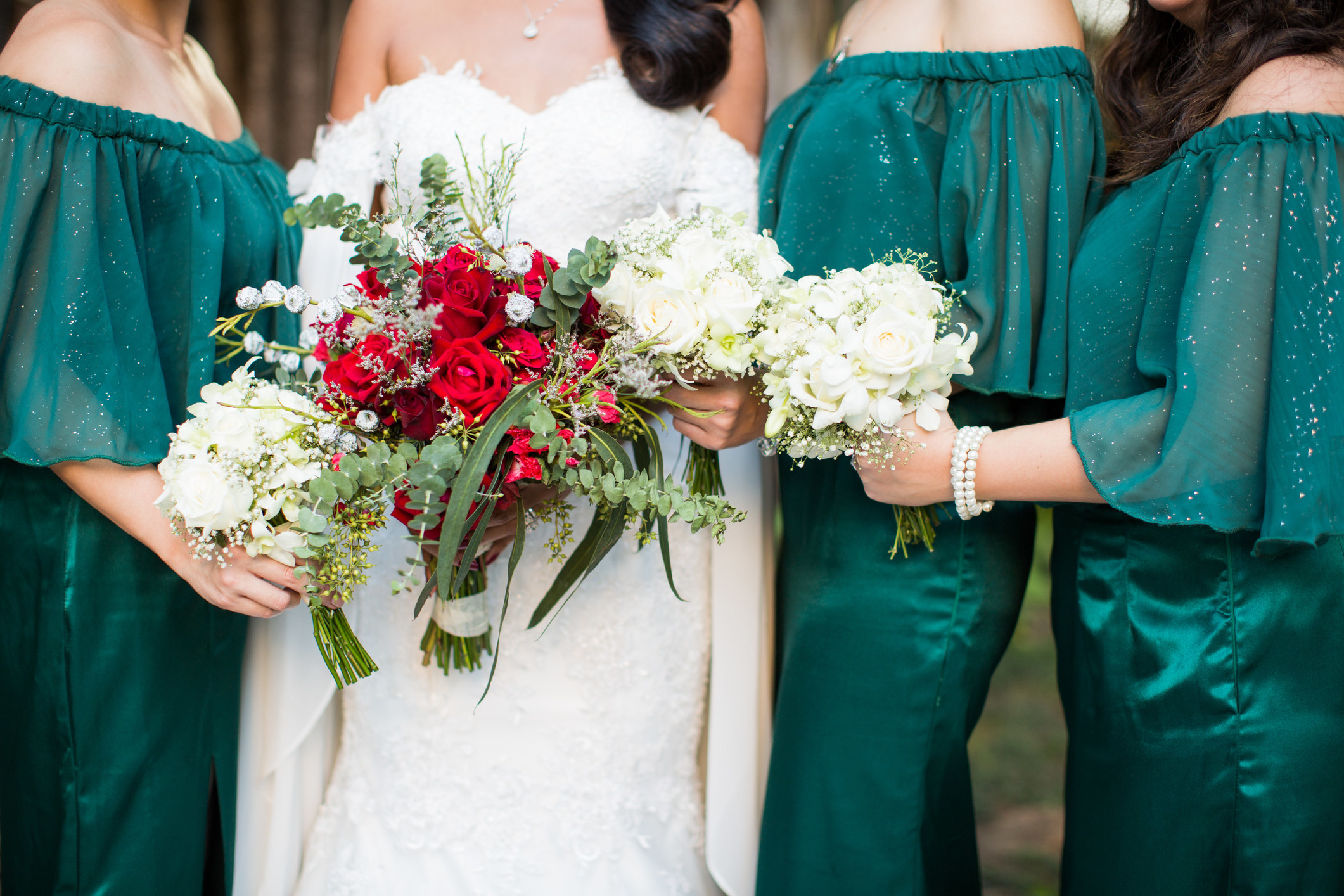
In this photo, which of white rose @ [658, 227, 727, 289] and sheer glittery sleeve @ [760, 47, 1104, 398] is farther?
sheer glittery sleeve @ [760, 47, 1104, 398]

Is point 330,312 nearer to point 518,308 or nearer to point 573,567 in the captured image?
point 518,308

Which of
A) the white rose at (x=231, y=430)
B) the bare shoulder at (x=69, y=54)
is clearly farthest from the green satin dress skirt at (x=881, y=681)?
the bare shoulder at (x=69, y=54)

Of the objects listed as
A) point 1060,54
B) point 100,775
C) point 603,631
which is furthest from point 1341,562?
point 100,775

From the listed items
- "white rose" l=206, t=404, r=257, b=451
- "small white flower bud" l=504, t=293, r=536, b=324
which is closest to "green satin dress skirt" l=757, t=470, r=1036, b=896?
"small white flower bud" l=504, t=293, r=536, b=324

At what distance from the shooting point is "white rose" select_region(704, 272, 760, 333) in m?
1.51

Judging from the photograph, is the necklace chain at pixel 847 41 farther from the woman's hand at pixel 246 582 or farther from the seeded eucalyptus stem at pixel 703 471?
the woman's hand at pixel 246 582

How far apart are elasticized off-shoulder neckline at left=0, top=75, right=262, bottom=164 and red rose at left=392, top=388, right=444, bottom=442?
74cm

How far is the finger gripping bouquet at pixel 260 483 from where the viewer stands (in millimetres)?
1478

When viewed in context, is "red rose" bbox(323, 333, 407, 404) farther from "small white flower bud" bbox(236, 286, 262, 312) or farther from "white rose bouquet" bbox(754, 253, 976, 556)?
"white rose bouquet" bbox(754, 253, 976, 556)

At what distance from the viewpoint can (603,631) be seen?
6.79ft

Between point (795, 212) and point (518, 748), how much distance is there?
4.18 ft

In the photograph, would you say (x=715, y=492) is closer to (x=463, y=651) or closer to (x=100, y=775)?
(x=463, y=651)

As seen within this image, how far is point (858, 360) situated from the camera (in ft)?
4.92

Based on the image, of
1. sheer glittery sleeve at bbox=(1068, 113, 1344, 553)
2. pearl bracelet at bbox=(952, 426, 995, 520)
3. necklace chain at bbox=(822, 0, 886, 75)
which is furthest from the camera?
necklace chain at bbox=(822, 0, 886, 75)
